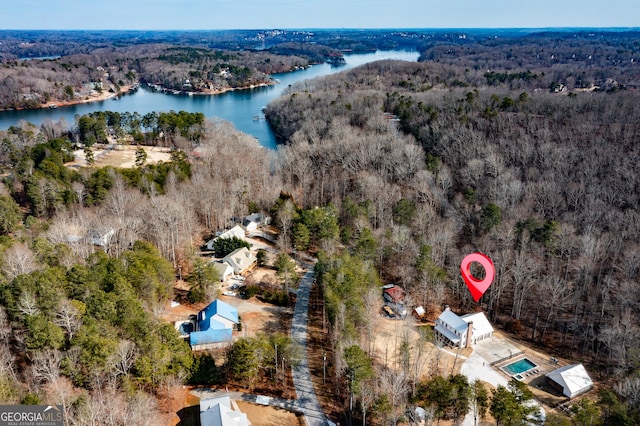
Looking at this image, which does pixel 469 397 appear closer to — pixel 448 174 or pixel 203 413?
pixel 203 413

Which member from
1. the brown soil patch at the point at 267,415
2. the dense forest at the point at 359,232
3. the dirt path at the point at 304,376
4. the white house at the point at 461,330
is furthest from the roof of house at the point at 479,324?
the brown soil patch at the point at 267,415

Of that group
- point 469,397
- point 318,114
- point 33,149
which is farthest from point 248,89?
point 469,397

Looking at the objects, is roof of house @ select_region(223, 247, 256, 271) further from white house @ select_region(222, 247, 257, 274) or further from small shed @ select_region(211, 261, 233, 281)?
small shed @ select_region(211, 261, 233, 281)

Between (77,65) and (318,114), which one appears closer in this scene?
(318,114)

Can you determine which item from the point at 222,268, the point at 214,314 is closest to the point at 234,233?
the point at 222,268

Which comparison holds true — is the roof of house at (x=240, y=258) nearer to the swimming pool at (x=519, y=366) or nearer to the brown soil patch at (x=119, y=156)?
the swimming pool at (x=519, y=366)

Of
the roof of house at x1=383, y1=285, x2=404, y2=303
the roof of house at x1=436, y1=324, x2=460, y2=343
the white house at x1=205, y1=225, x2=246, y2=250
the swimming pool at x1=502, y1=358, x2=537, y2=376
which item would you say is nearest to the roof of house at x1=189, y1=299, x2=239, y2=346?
the roof of house at x1=383, y1=285, x2=404, y2=303
